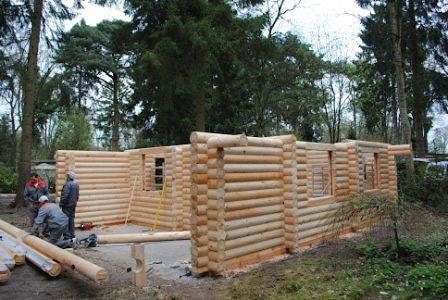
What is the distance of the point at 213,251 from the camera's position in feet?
24.7

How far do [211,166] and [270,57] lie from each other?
53.2 ft

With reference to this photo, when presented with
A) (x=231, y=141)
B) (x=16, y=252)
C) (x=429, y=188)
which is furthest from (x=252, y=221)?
(x=429, y=188)

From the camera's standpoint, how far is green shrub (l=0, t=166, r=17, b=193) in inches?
1056

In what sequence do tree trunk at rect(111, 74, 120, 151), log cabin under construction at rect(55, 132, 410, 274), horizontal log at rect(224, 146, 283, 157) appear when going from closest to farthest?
log cabin under construction at rect(55, 132, 410, 274) < horizontal log at rect(224, 146, 283, 157) < tree trunk at rect(111, 74, 120, 151)

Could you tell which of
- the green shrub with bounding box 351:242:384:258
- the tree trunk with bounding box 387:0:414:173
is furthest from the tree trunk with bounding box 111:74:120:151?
the green shrub with bounding box 351:242:384:258

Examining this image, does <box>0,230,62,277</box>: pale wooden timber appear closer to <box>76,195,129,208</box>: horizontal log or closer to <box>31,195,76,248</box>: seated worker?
<box>31,195,76,248</box>: seated worker

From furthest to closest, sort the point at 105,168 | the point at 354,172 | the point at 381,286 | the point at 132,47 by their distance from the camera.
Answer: the point at 132,47
the point at 105,168
the point at 354,172
the point at 381,286

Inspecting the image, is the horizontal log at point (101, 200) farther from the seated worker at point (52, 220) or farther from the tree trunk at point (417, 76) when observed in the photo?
the tree trunk at point (417, 76)

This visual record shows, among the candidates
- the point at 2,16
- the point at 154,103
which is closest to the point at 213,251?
the point at 154,103

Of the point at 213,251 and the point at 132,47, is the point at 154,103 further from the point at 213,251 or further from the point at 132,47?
the point at 213,251

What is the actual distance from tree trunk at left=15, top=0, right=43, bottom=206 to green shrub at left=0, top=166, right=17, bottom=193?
10.7 m

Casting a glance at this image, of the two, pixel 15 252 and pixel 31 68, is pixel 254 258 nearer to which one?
pixel 15 252

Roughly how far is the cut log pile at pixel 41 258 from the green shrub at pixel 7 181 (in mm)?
19923

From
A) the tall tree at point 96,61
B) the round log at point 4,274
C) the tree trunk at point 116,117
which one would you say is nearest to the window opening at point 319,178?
the round log at point 4,274
